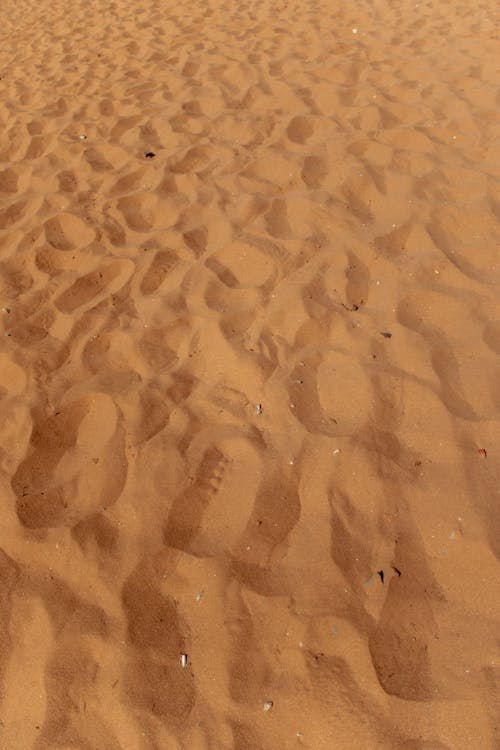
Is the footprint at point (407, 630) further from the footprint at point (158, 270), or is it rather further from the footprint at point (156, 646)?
the footprint at point (158, 270)

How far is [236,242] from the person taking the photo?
10.4 ft

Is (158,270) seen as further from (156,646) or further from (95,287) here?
(156,646)

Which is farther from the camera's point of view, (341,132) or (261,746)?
(341,132)

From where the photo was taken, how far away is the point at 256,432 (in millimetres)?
2250

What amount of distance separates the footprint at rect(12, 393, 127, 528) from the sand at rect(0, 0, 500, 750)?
0.01 metres

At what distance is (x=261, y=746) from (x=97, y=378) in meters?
1.56

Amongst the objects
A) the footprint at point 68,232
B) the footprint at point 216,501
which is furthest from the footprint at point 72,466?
the footprint at point 68,232

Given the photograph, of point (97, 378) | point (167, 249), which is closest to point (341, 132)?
point (167, 249)

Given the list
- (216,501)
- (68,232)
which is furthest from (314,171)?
(216,501)

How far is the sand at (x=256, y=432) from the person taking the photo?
1.66 metres

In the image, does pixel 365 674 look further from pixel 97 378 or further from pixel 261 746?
pixel 97 378

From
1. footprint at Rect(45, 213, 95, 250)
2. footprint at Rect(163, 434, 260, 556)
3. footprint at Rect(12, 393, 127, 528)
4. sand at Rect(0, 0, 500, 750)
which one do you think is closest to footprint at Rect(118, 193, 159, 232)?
sand at Rect(0, 0, 500, 750)

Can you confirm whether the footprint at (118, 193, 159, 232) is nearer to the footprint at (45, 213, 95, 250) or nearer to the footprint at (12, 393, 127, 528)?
the footprint at (45, 213, 95, 250)

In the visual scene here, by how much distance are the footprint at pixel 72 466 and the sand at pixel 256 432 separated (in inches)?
0.4
